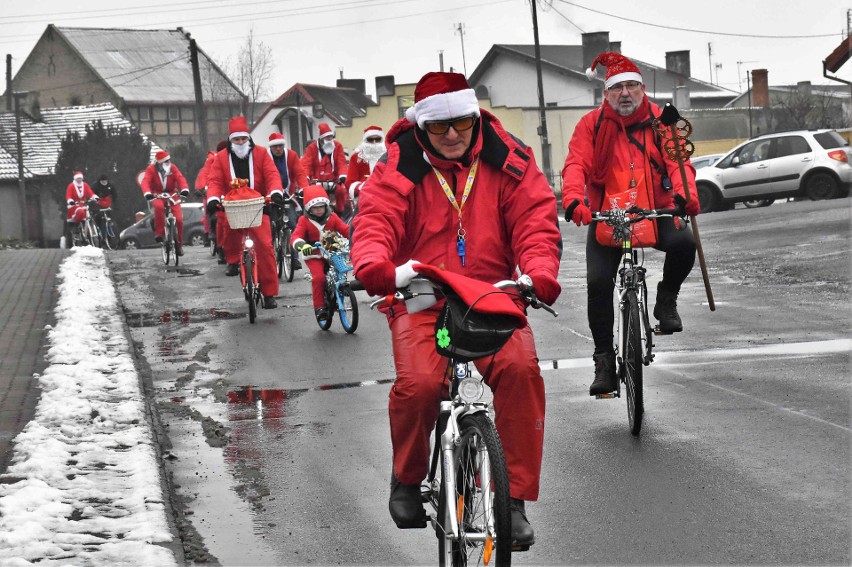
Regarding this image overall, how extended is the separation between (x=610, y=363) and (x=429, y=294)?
10.7 feet

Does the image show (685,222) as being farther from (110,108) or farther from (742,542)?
(110,108)

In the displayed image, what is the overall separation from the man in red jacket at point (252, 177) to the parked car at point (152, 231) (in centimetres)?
2697

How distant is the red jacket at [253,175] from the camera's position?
15.4 meters

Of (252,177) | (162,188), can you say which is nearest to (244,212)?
(252,177)

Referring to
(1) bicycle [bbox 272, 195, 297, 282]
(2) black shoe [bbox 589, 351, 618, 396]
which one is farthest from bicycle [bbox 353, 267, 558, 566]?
(1) bicycle [bbox 272, 195, 297, 282]

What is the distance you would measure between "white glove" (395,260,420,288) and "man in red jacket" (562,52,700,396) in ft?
10.9

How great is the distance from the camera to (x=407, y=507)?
5172 millimetres

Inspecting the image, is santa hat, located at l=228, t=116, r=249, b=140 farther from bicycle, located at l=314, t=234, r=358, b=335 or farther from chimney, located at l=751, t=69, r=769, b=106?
chimney, located at l=751, t=69, r=769, b=106

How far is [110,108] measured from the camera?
72000mm

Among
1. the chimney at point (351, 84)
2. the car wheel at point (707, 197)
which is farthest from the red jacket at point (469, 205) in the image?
the chimney at point (351, 84)

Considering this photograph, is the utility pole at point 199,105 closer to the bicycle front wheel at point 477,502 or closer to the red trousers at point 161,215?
the red trousers at point 161,215

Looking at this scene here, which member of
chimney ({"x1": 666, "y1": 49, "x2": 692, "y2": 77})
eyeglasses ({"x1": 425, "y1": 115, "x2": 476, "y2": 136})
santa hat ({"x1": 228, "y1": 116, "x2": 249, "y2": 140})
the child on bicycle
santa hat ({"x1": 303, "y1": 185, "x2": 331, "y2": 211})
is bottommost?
the child on bicycle

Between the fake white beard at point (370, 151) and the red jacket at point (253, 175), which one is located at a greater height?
the fake white beard at point (370, 151)

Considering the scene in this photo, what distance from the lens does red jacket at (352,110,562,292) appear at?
5.33m
